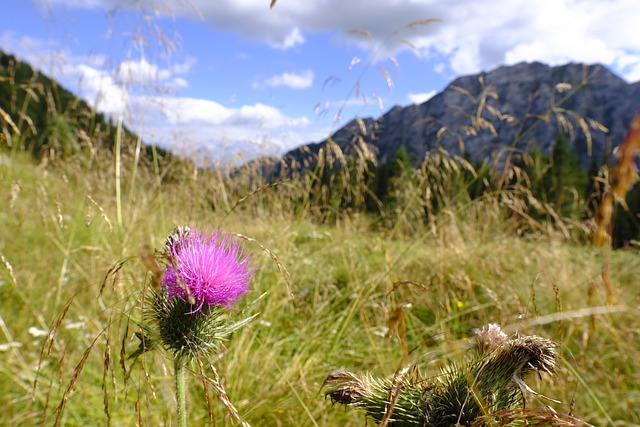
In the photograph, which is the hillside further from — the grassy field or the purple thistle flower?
the purple thistle flower

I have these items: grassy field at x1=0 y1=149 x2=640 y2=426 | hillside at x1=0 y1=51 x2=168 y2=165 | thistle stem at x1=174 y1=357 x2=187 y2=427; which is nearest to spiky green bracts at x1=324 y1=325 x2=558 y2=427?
grassy field at x1=0 y1=149 x2=640 y2=426

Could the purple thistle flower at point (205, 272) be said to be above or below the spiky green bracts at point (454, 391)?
above

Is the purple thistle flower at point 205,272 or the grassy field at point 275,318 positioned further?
the grassy field at point 275,318

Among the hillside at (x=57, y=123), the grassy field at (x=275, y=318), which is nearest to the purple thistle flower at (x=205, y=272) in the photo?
the grassy field at (x=275, y=318)

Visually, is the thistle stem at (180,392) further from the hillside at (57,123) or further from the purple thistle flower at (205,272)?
the hillside at (57,123)

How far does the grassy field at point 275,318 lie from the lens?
5.14 ft

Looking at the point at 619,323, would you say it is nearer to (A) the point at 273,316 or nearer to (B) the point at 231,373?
(A) the point at 273,316

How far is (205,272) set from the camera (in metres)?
1.01

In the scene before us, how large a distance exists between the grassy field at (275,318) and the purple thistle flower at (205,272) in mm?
60

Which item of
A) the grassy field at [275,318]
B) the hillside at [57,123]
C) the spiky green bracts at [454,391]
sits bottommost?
the grassy field at [275,318]

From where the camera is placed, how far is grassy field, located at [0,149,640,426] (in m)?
1.57

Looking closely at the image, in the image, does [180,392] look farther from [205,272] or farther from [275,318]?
Result: [275,318]

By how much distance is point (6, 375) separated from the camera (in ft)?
7.87

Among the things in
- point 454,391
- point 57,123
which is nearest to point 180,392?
point 454,391
